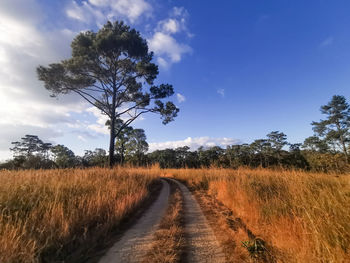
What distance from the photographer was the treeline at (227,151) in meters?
12.6

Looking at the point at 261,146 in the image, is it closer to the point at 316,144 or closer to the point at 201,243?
the point at 316,144

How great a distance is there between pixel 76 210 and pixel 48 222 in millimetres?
516

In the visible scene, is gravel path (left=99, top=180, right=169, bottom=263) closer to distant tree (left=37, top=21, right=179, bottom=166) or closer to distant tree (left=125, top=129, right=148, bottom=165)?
distant tree (left=37, top=21, right=179, bottom=166)

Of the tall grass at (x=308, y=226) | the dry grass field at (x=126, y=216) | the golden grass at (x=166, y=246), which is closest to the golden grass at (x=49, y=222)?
the dry grass field at (x=126, y=216)

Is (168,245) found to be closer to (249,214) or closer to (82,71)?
(249,214)

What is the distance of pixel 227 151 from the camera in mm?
50062

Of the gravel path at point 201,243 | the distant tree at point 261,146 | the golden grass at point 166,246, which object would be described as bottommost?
the gravel path at point 201,243

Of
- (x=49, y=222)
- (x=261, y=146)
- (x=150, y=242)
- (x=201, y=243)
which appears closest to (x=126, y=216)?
(x=150, y=242)

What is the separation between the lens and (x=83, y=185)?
178 inches

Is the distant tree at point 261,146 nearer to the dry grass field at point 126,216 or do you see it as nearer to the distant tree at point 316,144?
the distant tree at point 316,144

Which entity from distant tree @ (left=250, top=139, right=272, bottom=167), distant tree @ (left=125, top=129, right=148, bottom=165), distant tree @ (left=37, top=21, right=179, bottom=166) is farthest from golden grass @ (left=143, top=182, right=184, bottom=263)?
distant tree @ (left=250, top=139, right=272, bottom=167)

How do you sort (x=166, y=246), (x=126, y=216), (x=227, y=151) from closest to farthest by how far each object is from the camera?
1. (x=166, y=246)
2. (x=126, y=216)
3. (x=227, y=151)

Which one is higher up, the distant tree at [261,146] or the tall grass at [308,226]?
the distant tree at [261,146]

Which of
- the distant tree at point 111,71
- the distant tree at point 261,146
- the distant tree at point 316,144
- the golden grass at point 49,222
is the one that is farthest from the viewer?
the distant tree at point 261,146
